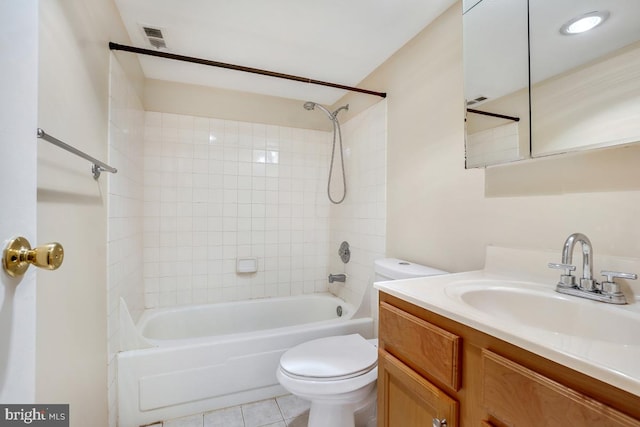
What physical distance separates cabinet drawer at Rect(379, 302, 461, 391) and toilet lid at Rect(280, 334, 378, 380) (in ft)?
1.16

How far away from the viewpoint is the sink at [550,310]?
715 mm

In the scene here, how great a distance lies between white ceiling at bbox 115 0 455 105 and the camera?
1.44 meters

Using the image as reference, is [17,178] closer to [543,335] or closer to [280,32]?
[543,335]

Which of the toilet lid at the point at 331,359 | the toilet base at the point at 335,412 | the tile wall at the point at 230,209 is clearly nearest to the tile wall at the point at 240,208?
the tile wall at the point at 230,209

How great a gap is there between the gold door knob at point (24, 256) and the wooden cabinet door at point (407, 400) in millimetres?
931

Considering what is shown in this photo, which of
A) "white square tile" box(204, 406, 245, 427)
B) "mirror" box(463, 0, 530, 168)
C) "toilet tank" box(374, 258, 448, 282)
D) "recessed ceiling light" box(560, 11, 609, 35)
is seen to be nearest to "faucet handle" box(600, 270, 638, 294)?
"mirror" box(463, 0, 530, 168)

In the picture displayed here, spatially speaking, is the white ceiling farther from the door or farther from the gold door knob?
the gold door knob

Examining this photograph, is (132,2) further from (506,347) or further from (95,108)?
(506,347)

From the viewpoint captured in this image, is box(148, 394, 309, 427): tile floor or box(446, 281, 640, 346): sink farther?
box(148, 394, 309, 427): tile floor

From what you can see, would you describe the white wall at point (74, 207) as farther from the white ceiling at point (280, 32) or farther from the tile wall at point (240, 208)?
the tile wall at point (240, 208)

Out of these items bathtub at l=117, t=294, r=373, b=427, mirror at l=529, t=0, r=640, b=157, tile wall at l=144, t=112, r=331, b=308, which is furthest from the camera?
tile wall at l=144, t=112, r=331, b=308

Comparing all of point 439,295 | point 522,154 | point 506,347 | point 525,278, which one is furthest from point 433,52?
point 506,347

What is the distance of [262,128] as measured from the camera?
2543 mm

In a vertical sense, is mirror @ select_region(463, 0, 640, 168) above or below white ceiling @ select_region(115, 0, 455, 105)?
below
